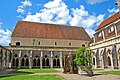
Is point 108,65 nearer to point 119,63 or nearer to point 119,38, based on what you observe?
point 119,63

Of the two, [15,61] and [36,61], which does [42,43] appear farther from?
[15,61]

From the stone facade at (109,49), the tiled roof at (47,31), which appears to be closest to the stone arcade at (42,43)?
the tiled roof at (47,31)

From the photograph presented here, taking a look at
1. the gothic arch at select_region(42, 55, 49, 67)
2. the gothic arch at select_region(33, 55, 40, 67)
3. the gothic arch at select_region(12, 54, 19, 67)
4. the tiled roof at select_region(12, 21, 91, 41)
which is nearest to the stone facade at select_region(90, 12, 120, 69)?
the tiled roof at select_region(12, 21, 91, 41)

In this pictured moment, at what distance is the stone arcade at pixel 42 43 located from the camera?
39.0 metres

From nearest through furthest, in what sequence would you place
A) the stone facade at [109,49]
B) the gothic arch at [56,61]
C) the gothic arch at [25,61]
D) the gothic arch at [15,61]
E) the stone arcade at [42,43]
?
1. the stone facade at [109,49]
2. the gothic arch at [15,61]
3. the gothic arch at [25,61]
4. the stone arcade at [42,43]
5. the gothic arch at [56,61]

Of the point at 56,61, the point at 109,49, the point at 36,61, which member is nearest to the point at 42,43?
the point at 36,61

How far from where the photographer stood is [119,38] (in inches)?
1138

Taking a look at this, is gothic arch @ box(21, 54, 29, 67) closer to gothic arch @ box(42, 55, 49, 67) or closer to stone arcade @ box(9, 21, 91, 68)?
stone arcade @ box(9, 21, 91, 68)

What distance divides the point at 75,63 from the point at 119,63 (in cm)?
1197

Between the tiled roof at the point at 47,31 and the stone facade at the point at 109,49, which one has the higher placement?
the tiled roof at the point at 47,31

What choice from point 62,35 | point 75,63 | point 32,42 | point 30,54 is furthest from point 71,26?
point 75,63

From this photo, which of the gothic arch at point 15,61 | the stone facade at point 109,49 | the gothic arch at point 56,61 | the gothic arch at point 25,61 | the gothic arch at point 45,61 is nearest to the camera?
the stone facade at point 109,49

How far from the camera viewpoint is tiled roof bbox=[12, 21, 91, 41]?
42938 mm

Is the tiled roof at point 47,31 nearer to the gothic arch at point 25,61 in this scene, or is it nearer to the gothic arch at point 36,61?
the gothic arch at point 25,61
